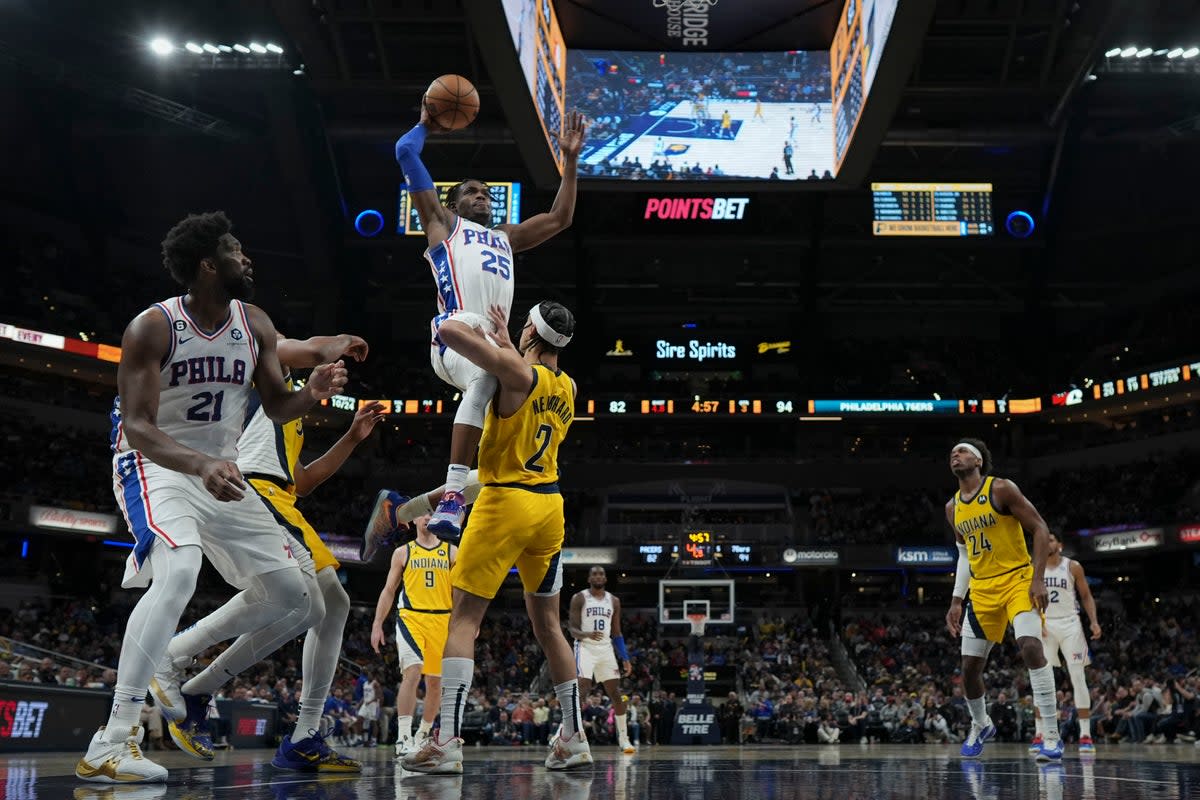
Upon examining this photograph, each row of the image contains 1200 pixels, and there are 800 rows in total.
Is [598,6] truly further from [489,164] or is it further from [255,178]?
[255,178]

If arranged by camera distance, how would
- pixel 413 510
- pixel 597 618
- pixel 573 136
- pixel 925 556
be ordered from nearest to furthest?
pixel 413 510, pixel 573 136, pixel 597 618, pixel 925 556

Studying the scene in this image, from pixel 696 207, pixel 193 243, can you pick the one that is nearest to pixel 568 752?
pixel 193 243

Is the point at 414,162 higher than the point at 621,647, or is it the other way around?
the point at 414,162

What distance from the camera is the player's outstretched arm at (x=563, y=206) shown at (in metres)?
7.10

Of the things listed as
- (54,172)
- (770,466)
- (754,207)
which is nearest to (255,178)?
(54,172)

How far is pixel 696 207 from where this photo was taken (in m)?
32.4

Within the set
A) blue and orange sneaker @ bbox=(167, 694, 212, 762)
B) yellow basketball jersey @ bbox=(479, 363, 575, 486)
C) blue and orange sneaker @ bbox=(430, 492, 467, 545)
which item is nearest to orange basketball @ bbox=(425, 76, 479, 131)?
yellow basketball jersey @ bbox=(479, 363, 575, 486)

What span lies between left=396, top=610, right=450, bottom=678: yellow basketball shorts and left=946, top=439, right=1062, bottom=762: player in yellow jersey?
174 inches

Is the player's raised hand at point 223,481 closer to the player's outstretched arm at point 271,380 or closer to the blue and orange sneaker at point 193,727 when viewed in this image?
the player's outstretched arm at point 271,380

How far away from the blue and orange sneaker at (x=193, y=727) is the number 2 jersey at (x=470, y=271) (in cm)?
247

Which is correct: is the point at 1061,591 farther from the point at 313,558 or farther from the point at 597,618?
the point at 313,558

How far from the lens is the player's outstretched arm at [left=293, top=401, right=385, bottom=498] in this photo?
5844 millimetres

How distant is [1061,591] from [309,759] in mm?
10489

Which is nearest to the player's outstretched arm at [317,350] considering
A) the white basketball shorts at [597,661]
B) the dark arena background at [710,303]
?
the white basketball shorts at [597,661]
